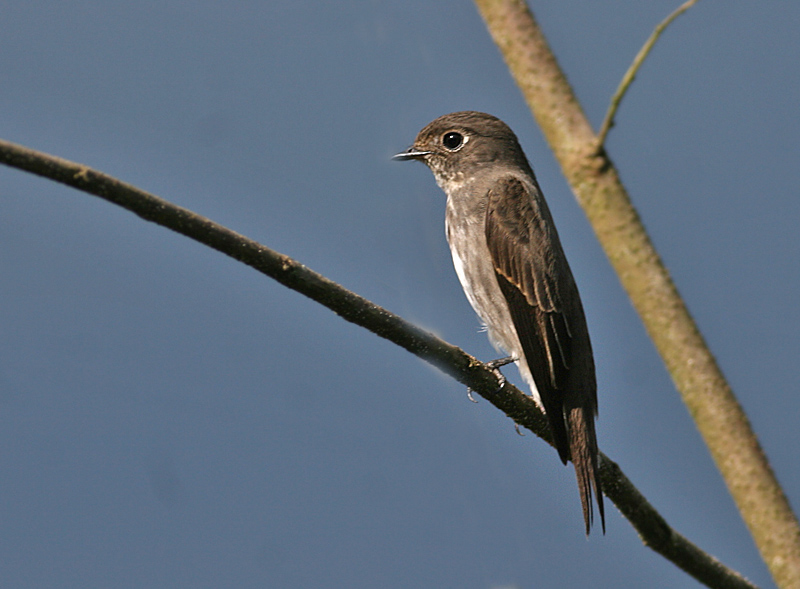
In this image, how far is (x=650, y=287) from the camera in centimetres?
407

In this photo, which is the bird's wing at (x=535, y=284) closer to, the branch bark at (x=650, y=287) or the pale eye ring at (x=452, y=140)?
the pale eye ring at (x=452, y=140)

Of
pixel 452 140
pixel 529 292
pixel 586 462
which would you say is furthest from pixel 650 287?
pixel 452 140

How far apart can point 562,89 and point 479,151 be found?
8.25ft

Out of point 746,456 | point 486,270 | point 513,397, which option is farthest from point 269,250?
point 486,270

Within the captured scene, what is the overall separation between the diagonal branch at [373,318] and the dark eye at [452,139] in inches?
110

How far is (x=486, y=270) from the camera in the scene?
6.07 metres

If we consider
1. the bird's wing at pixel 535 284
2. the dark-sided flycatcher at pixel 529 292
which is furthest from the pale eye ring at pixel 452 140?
the bird's wing at pixel 535 284

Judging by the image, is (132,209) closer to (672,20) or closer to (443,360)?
(443,360)

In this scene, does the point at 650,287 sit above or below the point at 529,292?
below

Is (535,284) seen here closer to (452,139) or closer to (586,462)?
(586,462)

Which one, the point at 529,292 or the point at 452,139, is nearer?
the point at 529,292

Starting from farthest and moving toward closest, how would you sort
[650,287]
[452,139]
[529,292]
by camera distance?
1. [452,139]
2. [529,292]
3. [650,287]

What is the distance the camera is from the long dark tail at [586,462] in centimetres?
475

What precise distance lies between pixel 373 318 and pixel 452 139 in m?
3.88
